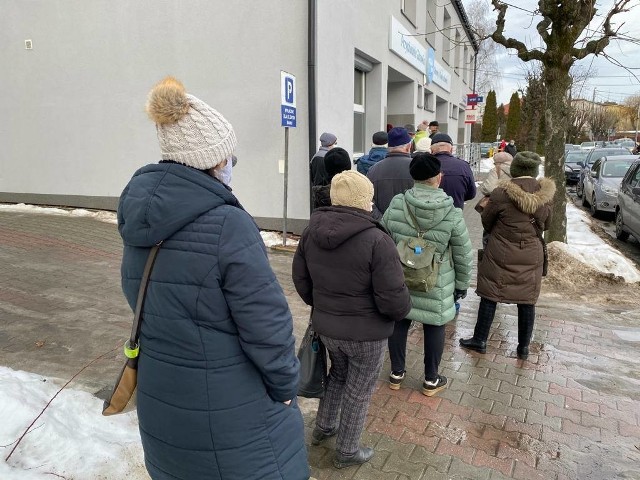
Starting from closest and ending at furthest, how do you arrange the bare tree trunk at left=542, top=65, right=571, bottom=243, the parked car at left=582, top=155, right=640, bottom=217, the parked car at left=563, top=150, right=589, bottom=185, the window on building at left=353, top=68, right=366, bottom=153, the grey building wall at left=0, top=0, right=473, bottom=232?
the bare tree trunk at left=542, top=65, right=571, bottom=243, the grey building wall at left=0, top=0, right=473, bottom=232, the window on building at left=353, top=68, right=366, bottom=153, the parked car at left=582, top=155, right=640, bottom=217, the parked car at left=563, top=150, right=589, bottom=185

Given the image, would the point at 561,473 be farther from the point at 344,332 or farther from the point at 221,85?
the point at 221,85

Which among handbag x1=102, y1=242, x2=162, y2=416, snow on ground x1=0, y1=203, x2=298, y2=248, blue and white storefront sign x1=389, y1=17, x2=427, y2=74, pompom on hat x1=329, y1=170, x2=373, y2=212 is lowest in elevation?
snow on ground x1=0, y1=203, x2=298, y2=248

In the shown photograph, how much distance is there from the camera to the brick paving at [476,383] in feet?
9.98

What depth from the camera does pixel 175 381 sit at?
1.71 metres

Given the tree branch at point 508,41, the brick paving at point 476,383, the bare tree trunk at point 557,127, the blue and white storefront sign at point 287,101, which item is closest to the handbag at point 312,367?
the brick paving at point 476,383

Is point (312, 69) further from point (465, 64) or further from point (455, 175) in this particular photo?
point (465, 64)

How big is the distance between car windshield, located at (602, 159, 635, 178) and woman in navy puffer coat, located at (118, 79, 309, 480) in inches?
594

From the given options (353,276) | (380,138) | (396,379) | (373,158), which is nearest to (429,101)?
(380,138)

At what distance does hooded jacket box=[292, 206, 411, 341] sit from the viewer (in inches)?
104

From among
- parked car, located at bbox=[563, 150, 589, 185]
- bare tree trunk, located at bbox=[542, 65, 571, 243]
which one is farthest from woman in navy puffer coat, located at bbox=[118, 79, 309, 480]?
parked car, located at bbox=[563, 150, 589, 185]

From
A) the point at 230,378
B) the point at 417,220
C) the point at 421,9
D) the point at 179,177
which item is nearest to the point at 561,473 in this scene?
the point at 417,220

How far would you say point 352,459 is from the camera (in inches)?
115

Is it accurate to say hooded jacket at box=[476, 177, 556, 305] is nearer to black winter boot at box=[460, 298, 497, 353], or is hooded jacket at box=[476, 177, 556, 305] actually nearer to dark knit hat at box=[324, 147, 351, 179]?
black winter boot at box=[460, 298, 497, 353]

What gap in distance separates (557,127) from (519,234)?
414 centimetres
